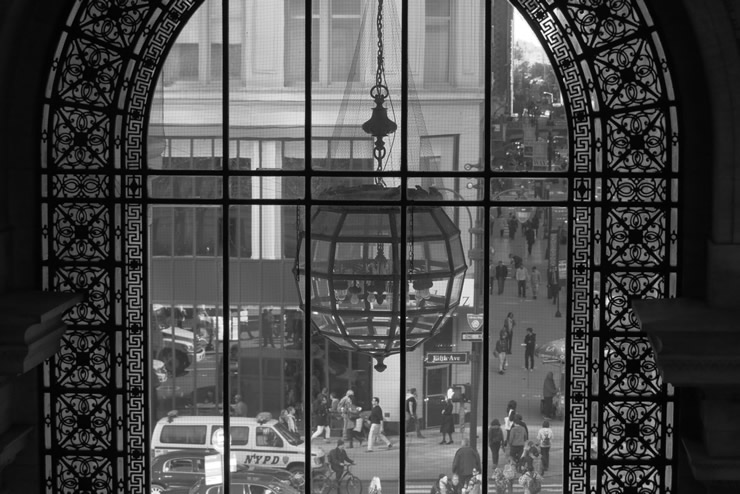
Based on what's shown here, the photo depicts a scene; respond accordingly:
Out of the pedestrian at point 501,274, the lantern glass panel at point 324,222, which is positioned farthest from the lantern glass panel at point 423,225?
the pedestrian at point 501,274

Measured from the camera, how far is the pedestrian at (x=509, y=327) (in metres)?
8.80

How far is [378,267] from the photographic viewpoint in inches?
328

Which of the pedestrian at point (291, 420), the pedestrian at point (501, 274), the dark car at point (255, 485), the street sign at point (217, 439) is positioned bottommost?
the dark car at point (255, 485)

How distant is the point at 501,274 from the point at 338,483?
2.29 metres

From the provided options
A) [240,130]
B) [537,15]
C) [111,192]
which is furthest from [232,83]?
[537,15]

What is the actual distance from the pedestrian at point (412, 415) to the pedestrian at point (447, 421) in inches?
8.2

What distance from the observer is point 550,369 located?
29.1 ft

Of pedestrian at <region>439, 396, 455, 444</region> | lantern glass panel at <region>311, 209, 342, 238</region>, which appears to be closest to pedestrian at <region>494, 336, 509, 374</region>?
pedestrian at <region>439, 396, 455, 444</region>

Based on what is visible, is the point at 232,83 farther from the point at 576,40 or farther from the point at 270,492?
the point at 270,492

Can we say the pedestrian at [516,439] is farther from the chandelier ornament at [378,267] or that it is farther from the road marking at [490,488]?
the chandelier ornament at [378,267]

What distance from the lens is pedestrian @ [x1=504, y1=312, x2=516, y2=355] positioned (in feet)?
28.9

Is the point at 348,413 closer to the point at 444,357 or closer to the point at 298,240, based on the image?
the point at 444,357

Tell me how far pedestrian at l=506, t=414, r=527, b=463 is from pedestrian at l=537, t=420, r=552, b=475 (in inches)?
5.0

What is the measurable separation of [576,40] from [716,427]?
113 inches
